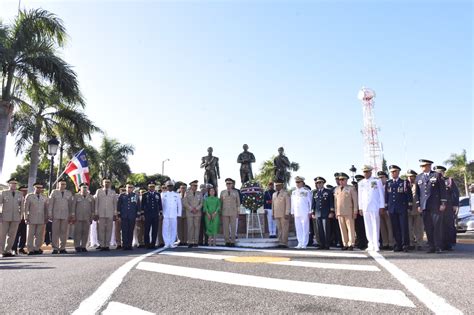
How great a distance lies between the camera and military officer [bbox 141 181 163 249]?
1191cm

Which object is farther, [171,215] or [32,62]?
[32,62]

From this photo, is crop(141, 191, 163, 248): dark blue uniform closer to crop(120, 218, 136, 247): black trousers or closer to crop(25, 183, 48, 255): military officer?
crop(120, 218, 136, 247): black trousers

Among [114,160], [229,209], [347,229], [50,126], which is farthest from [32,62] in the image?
[114,160]

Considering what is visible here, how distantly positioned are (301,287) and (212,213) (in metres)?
7.40

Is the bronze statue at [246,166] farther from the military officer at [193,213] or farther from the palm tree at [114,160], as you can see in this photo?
the palm tree at [114,160]

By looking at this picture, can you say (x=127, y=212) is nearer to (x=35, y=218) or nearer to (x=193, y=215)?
(x=193, y=215)

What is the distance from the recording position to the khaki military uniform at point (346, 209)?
10.2 metres

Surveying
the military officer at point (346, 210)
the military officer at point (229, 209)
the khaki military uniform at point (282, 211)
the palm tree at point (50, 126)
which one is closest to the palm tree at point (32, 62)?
the palm tree at point (50, 126)

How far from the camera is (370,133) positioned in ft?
198

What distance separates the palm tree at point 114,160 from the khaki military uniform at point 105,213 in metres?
25.9

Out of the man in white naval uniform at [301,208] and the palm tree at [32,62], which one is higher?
the palm tree at [32,62]

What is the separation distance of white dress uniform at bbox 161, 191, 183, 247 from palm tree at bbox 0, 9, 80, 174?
6.21 metres

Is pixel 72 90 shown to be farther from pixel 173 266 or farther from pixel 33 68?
pixel 173 266

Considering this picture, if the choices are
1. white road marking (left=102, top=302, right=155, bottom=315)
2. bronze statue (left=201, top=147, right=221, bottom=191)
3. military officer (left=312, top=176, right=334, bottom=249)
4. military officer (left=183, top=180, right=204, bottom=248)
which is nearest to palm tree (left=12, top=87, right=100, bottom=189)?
bronze statue (left=201, top=147, right=221, bottom=191)
